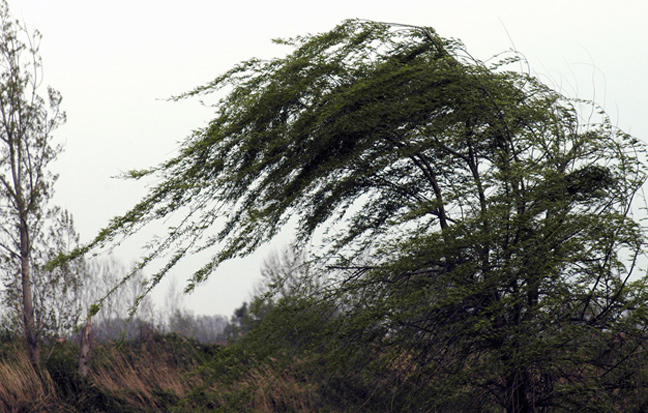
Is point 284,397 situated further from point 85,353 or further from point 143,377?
point 85,353

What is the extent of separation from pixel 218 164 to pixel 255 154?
1.28ft

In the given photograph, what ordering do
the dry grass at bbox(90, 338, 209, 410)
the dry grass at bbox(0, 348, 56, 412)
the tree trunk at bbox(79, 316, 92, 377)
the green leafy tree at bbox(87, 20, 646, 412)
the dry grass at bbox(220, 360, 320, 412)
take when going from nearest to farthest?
the green leafy tree at bbox(87, 20, 646, 412) < the dry grass at bbox(220, 360, 320, 412) < the dry grass at bbox(0, 348, 56, 412) < the dry grass at bbox(90, 338, 209, 410) < the tree trunk at bbox(79, 316, 92, 377)

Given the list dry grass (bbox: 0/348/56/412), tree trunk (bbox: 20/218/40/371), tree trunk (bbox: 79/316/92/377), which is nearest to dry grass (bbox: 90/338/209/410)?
tree trunk (bbox: 79/316/92/377)

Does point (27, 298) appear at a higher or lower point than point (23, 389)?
higher

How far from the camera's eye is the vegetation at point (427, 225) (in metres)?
5.51

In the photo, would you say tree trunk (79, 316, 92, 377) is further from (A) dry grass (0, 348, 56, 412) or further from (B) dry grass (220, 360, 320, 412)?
(B) dry grass (220, 360, 320, 412)

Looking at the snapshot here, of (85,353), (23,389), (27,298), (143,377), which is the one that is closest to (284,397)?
(143,377)

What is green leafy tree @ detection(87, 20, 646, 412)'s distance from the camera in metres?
5.51

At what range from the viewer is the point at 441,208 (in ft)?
21.1

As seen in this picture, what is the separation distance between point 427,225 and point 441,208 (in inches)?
9.9

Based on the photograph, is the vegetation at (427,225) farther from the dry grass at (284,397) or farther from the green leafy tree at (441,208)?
the dry grass at (284,397)

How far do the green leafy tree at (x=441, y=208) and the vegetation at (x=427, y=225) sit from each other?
0.07 feet

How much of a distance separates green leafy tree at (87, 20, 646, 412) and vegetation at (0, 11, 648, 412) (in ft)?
0.07

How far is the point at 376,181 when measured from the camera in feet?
23.1
